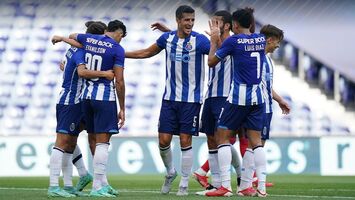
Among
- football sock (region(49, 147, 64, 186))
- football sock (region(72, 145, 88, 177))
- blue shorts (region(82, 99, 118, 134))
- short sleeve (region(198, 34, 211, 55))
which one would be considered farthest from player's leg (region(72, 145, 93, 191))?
short sleeve (region(198, 34, 211, 55))

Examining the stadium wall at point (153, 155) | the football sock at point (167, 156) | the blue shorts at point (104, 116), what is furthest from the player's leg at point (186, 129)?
the stadium wall at point (153, 155)

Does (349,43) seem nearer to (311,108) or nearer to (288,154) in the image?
(311,108)

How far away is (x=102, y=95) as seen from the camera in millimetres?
9812

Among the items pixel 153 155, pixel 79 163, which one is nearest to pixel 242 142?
pixel 79 163

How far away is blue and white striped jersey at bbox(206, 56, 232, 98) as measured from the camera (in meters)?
10.5

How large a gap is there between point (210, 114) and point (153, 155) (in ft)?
27.4

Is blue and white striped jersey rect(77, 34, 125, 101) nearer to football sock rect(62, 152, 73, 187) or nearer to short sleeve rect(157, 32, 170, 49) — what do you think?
short sleeve rect(157, 32, 170, 49)

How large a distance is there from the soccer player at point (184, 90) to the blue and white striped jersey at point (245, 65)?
688 mm

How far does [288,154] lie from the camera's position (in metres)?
18.8

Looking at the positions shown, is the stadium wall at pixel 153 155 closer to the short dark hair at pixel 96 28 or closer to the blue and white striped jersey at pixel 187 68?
the blue and white striped jersey at pixel 187 68

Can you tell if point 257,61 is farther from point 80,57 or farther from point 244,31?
point 80,57

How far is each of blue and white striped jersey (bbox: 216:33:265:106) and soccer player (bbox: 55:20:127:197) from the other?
3.65 feet

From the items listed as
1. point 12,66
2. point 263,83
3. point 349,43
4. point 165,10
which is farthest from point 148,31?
point 263,83

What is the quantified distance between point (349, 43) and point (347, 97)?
1639mm
